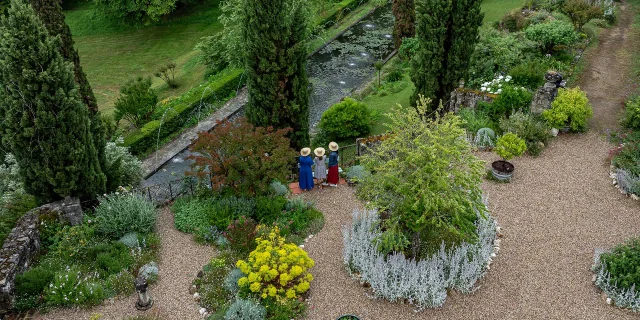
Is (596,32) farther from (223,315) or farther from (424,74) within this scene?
(223,315)

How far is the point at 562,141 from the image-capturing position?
1541 centimetres

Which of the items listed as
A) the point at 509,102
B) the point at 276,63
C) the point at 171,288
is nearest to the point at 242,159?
the point at 171,288

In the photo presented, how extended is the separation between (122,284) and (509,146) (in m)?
10.5

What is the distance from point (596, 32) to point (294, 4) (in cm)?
1512

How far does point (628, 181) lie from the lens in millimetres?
12977

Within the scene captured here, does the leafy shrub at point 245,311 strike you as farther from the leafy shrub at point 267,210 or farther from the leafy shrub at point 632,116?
the leafy shrub at point 632,116

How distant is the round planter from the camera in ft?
45.1

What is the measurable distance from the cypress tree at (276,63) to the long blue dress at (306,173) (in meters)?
2.11

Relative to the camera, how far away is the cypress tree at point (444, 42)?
54.2 feet

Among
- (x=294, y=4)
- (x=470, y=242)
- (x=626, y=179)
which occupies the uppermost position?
(x=294, y=4)

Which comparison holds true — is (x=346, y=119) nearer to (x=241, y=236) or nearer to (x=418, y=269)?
(x=241, y=236)

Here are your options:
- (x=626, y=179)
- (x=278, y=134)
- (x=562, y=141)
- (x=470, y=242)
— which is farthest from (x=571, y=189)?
(x=278, y=134)

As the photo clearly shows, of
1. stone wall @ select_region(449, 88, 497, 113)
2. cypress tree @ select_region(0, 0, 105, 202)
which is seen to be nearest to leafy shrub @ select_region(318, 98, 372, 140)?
stone wall @ select_region(449, 88, 497, 113)

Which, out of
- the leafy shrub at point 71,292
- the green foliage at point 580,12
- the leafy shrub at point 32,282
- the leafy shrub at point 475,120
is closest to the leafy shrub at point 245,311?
the leafy shrub at point 71,292
